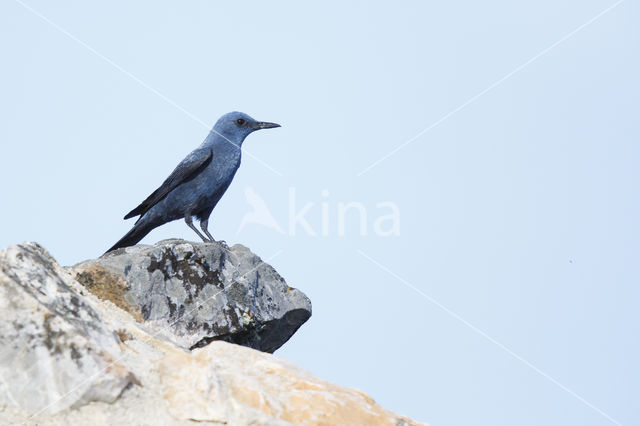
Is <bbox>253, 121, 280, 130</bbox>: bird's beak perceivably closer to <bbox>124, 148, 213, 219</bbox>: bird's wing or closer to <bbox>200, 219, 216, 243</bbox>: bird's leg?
<bbox>124, 148, 213, 219</bbox>: bird's wing

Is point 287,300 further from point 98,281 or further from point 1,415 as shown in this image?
point 1,415

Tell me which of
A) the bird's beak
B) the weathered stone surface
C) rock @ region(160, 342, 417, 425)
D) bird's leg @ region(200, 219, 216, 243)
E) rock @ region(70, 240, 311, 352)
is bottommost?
the weathered stone surface

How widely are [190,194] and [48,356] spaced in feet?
21.7

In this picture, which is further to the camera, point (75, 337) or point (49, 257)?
point (49, 257)

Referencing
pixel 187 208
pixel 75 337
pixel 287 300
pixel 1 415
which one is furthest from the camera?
pixel 187 208

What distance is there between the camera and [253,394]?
2.96m

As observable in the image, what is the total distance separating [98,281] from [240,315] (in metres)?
1.10

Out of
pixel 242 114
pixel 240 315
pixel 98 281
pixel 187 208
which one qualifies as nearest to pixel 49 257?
pixel 98 281

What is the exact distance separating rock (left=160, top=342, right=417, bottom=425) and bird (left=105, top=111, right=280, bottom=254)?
598cm

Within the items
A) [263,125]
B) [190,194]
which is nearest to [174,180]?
[190,194]

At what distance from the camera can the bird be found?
9336 mm

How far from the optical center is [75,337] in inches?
112

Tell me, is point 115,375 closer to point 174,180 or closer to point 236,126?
point 174,180

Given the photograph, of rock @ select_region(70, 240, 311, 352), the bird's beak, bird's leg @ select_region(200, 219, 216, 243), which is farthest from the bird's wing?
rock @ select_region(70, 240, 311, 352)
